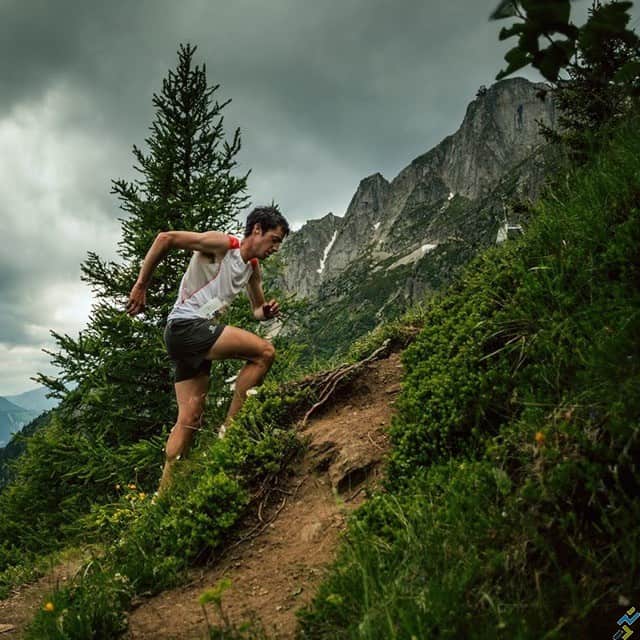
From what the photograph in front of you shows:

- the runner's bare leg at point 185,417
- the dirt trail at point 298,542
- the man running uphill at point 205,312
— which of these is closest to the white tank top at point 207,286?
the man running uphill at point 205,312

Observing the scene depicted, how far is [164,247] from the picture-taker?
14.2 feet

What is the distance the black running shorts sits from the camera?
4301 mm

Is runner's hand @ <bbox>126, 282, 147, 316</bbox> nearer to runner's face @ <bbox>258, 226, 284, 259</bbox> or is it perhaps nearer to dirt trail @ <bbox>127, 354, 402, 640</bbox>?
runner's face @ <bbox>258, 226, 284, 259</bbox>

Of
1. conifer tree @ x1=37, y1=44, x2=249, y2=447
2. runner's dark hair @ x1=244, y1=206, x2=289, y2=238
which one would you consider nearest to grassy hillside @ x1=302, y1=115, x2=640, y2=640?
runner's dark hair @ x1=244, y1=206, x2=289, y2=238

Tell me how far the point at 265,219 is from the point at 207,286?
0.95 m

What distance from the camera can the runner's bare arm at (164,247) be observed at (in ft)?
13.9

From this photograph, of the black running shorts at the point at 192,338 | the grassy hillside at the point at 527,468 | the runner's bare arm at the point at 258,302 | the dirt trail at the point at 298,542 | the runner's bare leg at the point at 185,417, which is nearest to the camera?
the grassy hillside at the point at 527,468

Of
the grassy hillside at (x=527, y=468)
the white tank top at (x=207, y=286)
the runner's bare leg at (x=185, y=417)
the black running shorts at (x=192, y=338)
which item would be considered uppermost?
the white tank top at (x=207, y=286)

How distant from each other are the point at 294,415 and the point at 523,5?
3798 millimetres

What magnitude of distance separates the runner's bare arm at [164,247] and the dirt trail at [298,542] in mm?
2001

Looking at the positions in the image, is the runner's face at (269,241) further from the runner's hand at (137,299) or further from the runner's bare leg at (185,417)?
the runner's bare leg at (185,417)

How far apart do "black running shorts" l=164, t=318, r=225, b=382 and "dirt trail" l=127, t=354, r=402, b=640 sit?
50.1 inches

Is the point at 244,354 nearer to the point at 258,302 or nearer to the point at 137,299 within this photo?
the point at 258,302

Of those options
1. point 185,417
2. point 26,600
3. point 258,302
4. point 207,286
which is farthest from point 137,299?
point 26,600
